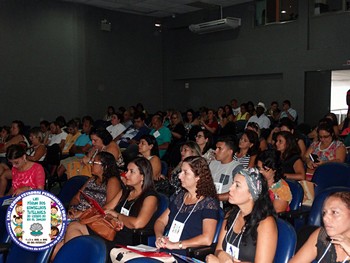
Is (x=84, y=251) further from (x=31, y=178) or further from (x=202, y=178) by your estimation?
(x=31, y=178)

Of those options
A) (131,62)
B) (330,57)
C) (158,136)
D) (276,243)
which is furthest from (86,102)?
(276,243)

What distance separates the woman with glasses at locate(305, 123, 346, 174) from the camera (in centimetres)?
530

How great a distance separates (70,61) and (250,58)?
532 cm

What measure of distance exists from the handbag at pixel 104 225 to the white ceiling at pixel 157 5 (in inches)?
384

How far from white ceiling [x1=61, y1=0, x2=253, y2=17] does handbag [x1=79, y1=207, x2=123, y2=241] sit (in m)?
9.76

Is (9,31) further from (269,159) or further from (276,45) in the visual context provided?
(269,159)

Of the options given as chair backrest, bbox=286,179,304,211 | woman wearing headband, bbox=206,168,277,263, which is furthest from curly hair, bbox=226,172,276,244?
chair backrest, bbox=286,179,304,211

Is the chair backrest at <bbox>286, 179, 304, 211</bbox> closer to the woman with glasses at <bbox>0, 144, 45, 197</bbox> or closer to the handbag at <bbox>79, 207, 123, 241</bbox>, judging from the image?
the handbag at <bbox>79, 207, 123, 241</bbox>

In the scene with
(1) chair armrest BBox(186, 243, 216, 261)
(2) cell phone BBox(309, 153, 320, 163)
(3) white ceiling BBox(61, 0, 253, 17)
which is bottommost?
(1) chair armrest BBox(186, 243, 216, 261)

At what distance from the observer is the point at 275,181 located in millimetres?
3682

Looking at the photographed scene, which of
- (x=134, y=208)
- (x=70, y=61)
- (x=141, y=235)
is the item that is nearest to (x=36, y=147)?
(x=134, y=208)

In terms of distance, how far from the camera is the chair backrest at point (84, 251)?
2086 mm

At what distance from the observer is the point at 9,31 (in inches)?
453

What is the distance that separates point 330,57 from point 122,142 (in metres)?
5.65
